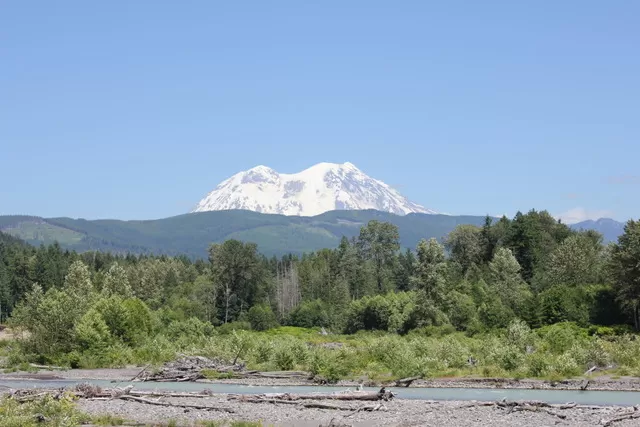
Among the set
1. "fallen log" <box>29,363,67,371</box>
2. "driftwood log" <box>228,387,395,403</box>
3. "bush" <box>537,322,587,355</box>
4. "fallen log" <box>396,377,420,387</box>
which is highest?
"bush" <box>537,322,587,355</box>

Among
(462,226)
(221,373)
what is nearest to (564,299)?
(221,373)

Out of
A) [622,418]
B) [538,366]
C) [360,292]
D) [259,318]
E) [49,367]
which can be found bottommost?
[49,367]

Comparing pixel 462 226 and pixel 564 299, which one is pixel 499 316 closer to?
pixel 564 299

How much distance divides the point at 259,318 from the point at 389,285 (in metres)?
24.8

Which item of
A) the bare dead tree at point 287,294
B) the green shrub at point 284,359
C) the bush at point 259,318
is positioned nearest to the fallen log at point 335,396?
the green shrub at point 284,359

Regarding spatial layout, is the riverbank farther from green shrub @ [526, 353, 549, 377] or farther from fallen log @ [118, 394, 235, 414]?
fallen log @ [118, 394, 235, 414]

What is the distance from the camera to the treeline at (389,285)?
8844 centimetres

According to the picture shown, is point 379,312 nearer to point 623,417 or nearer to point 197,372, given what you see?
point 197,372

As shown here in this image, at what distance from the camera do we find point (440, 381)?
57.0 meters

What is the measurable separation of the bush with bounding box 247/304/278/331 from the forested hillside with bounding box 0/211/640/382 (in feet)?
0.56

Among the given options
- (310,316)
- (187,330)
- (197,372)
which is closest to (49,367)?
(197,372)

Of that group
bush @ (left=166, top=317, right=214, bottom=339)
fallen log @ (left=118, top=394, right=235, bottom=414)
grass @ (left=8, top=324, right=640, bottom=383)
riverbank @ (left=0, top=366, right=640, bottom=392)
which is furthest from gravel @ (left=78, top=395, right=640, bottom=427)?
bush @ (left=166, top=317, right=214, bottom=339)

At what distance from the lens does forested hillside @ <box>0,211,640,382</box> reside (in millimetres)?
80750

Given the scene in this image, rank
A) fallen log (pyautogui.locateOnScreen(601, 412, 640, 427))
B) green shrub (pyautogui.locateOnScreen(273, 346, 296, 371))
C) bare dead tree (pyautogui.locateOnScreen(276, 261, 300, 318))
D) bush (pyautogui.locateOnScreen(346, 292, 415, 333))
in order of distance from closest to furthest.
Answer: fallen log (pyautogui.locateOnScreen(601, 412, 640, 427)) → green shrub (pyautogui.locateOnScreen(273, 346, 296, 371)) → bush (pyautogui.locateOnScreen(346, 292, 415, 333)) → bare dead tree (pyautogui.locateOnScreen(276, 261, 300, 318))
